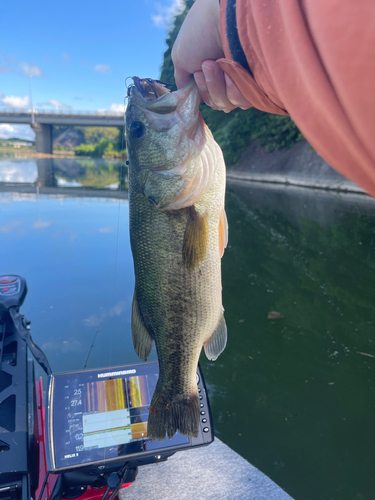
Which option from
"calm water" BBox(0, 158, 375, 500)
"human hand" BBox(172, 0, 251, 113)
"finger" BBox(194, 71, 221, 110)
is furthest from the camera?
"calm water" BBox(0, 158, 375, 500)

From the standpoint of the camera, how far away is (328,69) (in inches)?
22.7

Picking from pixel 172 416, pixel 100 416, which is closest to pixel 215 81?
pixel 172 416

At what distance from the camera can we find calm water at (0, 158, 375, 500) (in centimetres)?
283

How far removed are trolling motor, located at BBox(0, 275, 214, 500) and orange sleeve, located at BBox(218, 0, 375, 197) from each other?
169cm

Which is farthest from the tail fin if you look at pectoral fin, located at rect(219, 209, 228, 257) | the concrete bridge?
the concrete bridge

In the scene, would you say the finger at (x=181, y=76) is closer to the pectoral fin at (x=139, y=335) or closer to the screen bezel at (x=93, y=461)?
the pectoral fin at (x=139, y=335)

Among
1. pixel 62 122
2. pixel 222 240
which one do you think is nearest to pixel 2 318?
pixel 222 240

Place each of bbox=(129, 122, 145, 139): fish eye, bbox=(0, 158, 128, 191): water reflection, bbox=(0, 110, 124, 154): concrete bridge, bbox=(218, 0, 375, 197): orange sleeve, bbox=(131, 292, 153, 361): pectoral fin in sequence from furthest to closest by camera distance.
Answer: bbox=(0, 110, 124, 154): concrete bridge, bbox=(0, 158, 128, 191): water reflection, bbox=(131, 292, 153, 361): pectoral fin, bbox=(129, 122, 145, 139): fish eye, bbox=(218, 0, 375, 197): orange sleeve

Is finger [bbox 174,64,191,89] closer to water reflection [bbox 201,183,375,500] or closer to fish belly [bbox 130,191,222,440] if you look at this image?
fish belly [bbox 130,191,222,440]

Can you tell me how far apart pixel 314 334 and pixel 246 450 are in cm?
220

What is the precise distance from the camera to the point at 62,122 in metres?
44.9

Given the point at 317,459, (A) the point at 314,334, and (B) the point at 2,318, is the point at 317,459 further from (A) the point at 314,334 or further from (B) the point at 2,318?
(B) the point at 2,318

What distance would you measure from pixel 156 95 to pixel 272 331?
3.79 metres

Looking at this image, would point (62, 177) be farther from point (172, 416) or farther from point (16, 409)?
point (172, 416)
